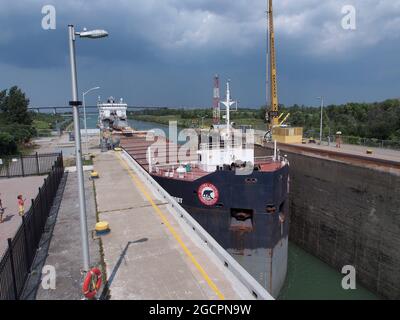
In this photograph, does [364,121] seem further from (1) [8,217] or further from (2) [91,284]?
(2) [91,284]

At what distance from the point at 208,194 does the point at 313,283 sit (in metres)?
8.91

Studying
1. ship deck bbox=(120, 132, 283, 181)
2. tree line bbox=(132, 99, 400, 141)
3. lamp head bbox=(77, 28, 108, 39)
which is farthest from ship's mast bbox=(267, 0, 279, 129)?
lamp head bbox=(77, 28, 108, 39)

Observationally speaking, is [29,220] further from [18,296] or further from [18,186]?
[18,186]

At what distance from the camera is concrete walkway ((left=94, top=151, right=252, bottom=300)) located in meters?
7.45

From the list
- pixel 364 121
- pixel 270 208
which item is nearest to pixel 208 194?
pixel 270 208

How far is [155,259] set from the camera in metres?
9.18

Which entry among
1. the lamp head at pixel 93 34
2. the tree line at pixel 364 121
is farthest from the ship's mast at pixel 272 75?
the lamp head at pixel 93 34

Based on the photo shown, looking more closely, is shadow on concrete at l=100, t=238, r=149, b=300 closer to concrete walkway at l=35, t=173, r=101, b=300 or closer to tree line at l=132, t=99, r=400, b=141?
concrete walkway at l=35, t=173, r=101, b=300

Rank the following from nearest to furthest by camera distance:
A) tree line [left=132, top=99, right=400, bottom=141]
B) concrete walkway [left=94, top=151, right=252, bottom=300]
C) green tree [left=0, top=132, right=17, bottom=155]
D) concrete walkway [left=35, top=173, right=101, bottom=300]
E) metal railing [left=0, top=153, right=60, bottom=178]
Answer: concrete walkway [left=94, top=151, right=252, bottom=300], concrete walkway [left=35, top=173, right=101, bottom=300], metal railing [left=0, top=153, right=60, bottom=178], green tree [left=0, top=132, right=17, bottom=155], tree line [left=132, top=99, right=400, bottom=141]

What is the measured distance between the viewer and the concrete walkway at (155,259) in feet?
24.5

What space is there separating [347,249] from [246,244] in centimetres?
808

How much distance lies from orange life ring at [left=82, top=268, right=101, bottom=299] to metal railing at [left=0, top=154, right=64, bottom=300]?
1737 mm

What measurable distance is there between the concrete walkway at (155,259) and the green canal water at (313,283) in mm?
9484

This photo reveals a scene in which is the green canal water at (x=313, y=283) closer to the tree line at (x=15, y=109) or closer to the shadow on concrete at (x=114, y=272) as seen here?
the shadow on concrete at (x=114, y=272)
